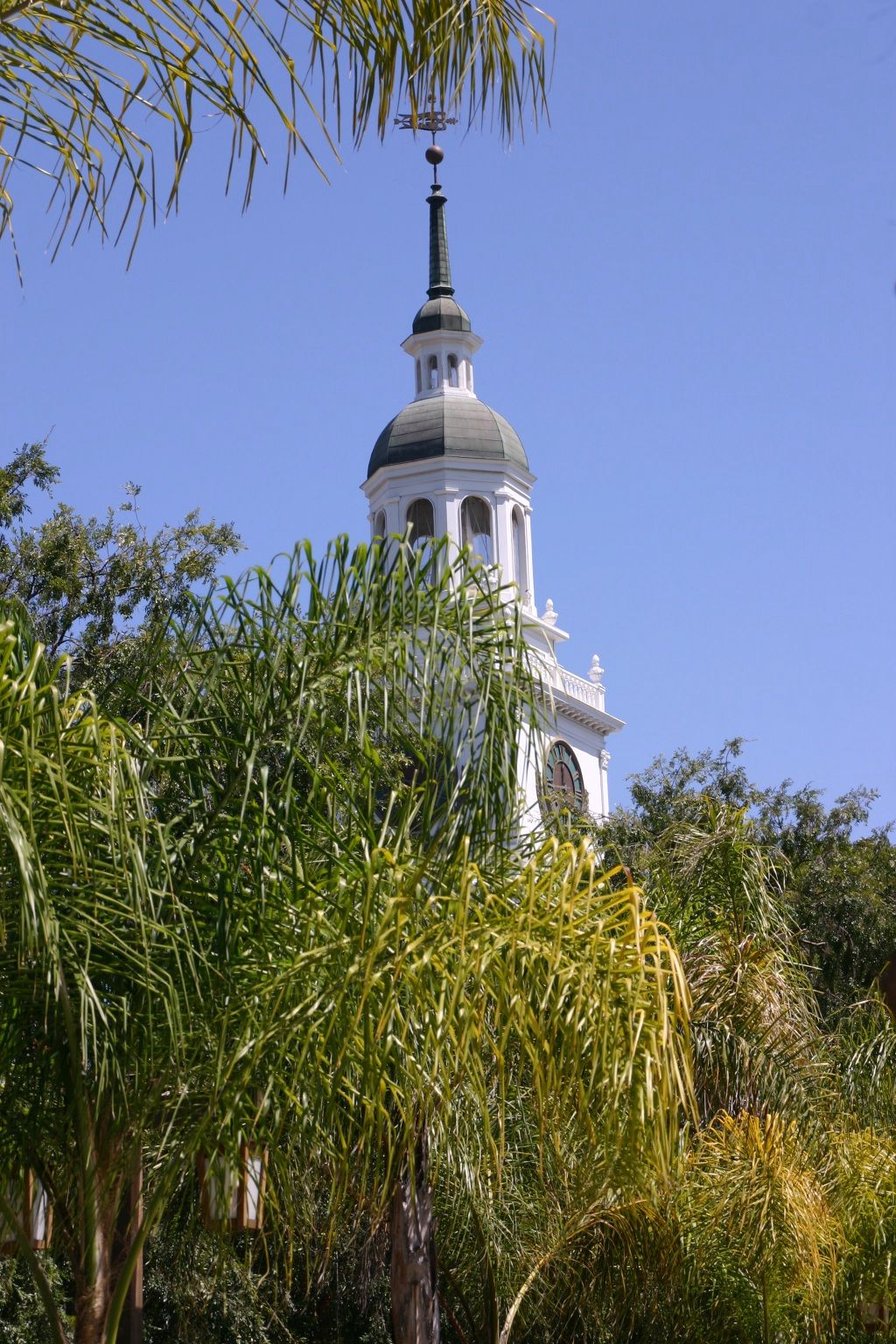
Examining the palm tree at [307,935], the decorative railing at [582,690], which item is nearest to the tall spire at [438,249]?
the decorative railing at [582,690]

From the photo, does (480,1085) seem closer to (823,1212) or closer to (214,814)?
(214,814)

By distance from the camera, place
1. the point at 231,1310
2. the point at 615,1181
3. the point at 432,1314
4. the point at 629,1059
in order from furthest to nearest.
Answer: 1. the point at 231,1310
2. the point at 432,1314
3. the point at 615,1181
4. the point at 629,1059

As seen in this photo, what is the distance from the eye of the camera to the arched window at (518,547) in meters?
56.2

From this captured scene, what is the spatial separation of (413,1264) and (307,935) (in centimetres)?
231

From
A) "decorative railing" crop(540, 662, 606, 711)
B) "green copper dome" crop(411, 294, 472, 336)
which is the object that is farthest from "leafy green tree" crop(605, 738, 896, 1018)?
"green copper dome" crop(411, 294, 472, 336)

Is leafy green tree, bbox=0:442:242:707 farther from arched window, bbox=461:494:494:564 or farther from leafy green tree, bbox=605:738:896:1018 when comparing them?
arched window, bbox=461:494:494:564

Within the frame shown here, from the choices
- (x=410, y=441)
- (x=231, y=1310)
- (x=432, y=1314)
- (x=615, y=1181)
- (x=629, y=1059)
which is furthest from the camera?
(x=410, y=441)

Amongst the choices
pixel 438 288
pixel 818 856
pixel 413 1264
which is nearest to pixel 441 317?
pixel 438 288

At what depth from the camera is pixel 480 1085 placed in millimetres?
6457

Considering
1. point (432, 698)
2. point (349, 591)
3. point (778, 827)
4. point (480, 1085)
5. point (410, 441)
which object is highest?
point (410, 441)

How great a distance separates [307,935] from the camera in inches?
272

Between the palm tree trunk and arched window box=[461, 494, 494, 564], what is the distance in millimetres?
48330

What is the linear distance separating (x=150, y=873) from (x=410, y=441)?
50344 millimetres

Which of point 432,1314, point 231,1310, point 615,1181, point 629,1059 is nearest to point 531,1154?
point 432,1314
